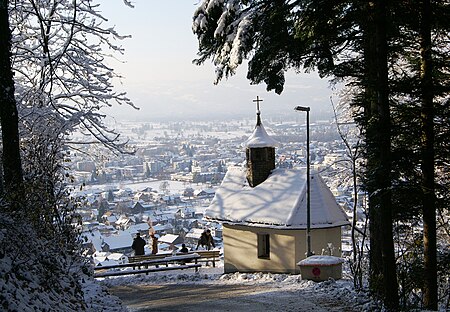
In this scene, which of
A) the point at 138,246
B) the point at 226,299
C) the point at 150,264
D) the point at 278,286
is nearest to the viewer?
the point at 226,299

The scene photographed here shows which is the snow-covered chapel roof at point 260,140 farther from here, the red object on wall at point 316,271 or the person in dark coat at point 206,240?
the red object on wall at point 316,271

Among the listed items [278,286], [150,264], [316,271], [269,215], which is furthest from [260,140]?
[316,271]

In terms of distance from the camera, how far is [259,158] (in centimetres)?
2761

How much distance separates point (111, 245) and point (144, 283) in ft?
51.9

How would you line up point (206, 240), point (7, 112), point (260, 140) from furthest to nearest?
point (206, 240) < point (260, 140) < point (7, 112)

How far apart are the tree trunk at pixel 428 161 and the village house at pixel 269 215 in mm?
12329

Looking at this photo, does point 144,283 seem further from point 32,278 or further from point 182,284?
point 32,278

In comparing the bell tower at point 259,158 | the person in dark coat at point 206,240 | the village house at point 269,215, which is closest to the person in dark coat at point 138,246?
the village house at point 269,215

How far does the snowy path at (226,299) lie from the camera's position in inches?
513

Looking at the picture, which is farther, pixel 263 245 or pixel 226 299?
pixel 263 245

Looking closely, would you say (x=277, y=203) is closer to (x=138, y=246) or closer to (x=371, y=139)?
(x=138, y=246)

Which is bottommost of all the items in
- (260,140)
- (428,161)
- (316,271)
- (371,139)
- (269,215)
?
(316,271)

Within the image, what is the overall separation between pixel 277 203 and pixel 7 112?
15.7 metres

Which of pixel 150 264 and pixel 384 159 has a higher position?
pixel 384 159
